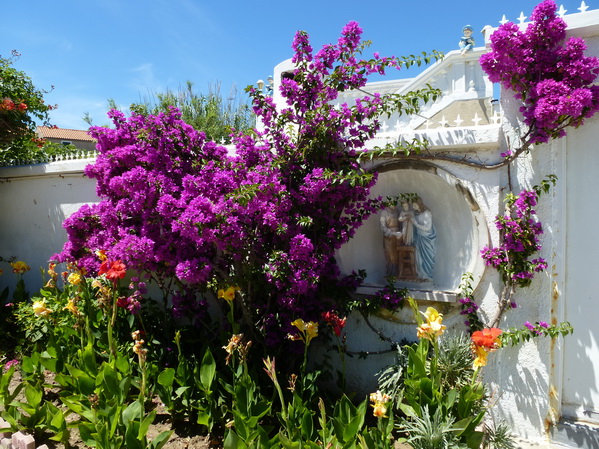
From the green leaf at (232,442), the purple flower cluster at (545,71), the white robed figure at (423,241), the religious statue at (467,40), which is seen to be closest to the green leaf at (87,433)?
the green leaf at (232,442)

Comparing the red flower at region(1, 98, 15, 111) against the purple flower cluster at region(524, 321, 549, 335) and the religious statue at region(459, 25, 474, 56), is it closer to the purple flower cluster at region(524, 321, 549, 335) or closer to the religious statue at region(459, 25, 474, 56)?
the religious statue at region(459, 25, 474, 56)

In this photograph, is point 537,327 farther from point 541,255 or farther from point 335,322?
point 335,322

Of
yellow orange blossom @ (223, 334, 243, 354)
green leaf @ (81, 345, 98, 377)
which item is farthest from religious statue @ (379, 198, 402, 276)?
green leaf @ (81, 345, 98, 377)

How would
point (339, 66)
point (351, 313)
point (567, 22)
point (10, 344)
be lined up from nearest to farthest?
point (567, 22) → point (339, 66) → point (351, 313) → point (10, 344)

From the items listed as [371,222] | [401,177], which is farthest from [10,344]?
[401,177]

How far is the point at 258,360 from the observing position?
3947 mm

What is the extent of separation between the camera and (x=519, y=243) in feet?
11.4

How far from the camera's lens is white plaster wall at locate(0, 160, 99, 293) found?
581cm

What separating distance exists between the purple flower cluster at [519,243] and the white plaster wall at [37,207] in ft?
15.0

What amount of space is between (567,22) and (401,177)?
169 centimetres

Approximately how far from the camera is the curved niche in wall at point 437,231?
3.74m

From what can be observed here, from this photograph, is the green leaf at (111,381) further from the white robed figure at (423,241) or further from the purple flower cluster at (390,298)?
the white robed figure at (423,241)

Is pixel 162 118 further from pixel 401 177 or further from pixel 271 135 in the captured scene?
pixel 401 177

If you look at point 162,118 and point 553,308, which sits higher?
point 162,118
